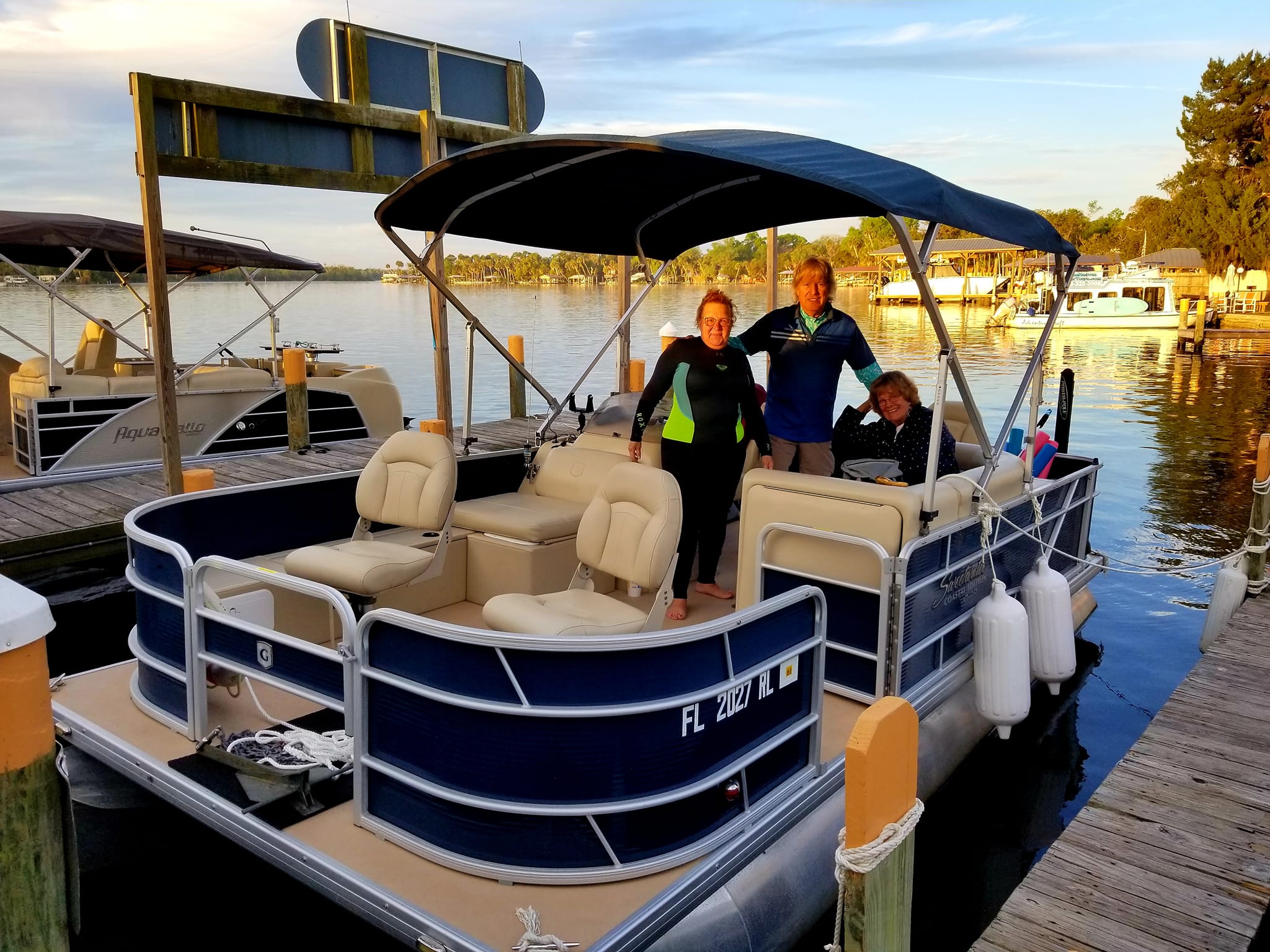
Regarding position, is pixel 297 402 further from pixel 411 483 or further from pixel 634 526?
pixel 634 526

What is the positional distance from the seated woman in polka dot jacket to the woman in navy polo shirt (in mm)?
161

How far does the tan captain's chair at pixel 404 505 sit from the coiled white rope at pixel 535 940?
6.44 feet

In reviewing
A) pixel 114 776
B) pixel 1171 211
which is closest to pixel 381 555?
pixel 114 776

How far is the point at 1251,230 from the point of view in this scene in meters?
41.5

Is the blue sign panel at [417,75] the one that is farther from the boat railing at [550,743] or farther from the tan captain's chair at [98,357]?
the tan captain's chair at [98,357]

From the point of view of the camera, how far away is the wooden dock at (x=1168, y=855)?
3.01 m

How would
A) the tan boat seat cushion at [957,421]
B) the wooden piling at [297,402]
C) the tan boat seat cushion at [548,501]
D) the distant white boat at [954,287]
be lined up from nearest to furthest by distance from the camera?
the tan boat seat cushion at [548,501]
the tan boat seat cushion at [957,421]
the wooden piling at [297,402]
the distant white boat at [954,287]

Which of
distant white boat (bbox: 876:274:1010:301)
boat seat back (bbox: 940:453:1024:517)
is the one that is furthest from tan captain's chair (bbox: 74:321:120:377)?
distant white boat (bbox: 876:274:1010:301)

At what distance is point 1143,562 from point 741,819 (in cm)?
738

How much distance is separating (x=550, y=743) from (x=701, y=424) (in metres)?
2.22

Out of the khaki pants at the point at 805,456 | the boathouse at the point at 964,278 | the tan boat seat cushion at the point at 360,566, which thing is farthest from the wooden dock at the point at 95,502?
the boathouse at the point at 964,278

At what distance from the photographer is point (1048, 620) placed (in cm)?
471

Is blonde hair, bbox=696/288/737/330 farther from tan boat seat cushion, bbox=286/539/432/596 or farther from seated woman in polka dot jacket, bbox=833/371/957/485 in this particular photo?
tan boat seat cushion, bbox=286/539/432/596

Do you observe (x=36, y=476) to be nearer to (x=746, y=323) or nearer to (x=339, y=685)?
(x=339, y=685)
